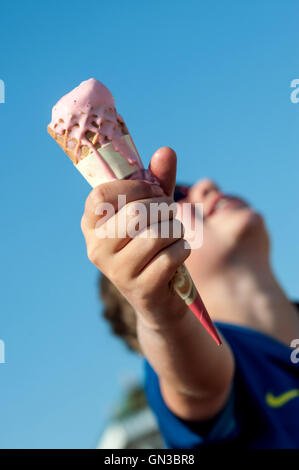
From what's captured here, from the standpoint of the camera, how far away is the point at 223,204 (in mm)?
3578

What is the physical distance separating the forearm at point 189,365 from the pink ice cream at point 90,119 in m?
0.73

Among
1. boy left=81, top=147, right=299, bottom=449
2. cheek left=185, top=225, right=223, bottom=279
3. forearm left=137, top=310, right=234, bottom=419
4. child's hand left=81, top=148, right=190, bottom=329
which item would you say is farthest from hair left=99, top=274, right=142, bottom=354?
child's hand left=81, top=148, right=190, bottom=329

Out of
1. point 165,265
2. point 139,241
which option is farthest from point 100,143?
point 165,265

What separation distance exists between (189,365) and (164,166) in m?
0.92

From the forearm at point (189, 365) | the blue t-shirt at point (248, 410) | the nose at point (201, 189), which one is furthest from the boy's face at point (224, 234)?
the forearm at point (189, 365)

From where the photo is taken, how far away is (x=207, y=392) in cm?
219

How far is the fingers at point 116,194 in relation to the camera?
4.56ft

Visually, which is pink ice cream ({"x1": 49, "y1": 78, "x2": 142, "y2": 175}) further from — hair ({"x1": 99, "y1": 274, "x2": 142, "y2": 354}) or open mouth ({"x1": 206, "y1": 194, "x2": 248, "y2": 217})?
hair ({"x1": 99, "y1": 274, "x2": 142, "y2": 354})

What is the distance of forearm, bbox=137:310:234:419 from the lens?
1.86 meters

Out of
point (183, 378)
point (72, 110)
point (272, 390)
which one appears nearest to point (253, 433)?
point (272, 390)

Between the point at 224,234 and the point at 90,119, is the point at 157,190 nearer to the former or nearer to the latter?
the point at 90,119

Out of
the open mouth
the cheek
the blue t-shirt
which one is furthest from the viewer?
the open mouth

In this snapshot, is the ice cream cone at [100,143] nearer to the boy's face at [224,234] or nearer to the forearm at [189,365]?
the forearm at [189,365]
